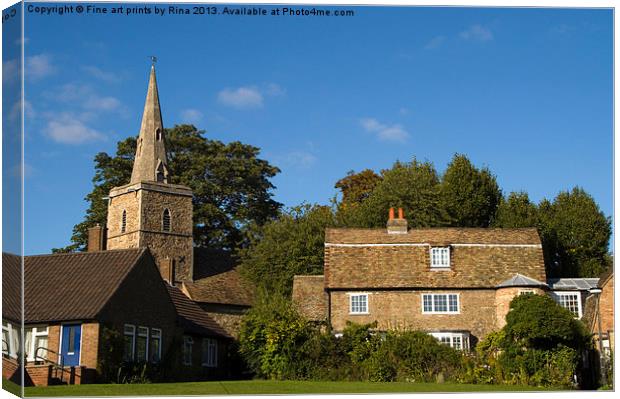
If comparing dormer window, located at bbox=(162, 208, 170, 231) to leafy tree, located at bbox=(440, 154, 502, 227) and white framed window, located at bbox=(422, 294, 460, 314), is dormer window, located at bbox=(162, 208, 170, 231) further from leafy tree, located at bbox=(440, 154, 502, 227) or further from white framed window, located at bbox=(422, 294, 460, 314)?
white framed window, located at bbox=(422, 294, 460, 314)

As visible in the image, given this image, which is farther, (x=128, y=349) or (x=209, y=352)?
(x=209, y=352)

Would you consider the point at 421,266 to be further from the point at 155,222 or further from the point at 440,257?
the point at 155,222

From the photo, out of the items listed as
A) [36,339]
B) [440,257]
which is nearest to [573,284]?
[440,257]

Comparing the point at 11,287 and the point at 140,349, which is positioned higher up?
the point at 11,287

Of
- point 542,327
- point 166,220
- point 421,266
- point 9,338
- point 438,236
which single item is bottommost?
point 9,338

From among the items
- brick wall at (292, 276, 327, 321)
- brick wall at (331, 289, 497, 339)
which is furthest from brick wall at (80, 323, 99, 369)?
brick wall at (331, 289, 497, 339)

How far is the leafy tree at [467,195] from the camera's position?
55.9 metres

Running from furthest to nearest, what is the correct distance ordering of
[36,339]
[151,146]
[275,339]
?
[151,146] → [275,339] → [36,339]

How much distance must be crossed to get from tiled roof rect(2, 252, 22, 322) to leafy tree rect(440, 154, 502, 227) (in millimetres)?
35360

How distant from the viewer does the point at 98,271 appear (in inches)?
1391

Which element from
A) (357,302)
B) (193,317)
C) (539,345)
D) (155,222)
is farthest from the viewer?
(155,222)

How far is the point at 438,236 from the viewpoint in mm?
45500

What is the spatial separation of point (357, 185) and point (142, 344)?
31430mm

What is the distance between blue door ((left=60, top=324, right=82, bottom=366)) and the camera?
32938mm
